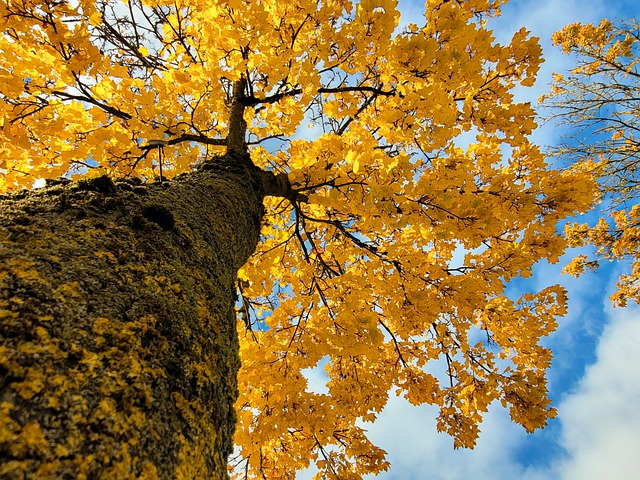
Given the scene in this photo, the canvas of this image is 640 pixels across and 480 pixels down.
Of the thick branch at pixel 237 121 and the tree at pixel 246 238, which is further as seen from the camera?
the thick branch at pixel 237 121

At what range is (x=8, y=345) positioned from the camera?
1.82 feet

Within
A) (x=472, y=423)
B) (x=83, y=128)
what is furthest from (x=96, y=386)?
(x=472, y=423)

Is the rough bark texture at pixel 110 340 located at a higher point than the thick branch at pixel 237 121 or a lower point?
lower

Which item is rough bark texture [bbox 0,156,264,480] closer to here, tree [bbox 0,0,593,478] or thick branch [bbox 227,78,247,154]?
tree [bbox 0,0,593,478]

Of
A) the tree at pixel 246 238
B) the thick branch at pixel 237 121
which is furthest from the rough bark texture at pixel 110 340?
the thick branch at pixel 237 121

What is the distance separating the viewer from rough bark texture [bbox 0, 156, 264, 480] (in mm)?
515

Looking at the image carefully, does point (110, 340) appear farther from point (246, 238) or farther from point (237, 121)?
point (237, 121)

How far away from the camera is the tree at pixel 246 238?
681mm

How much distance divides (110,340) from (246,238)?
4.65 ft

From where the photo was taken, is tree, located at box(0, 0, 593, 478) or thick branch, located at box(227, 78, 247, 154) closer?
tree, located at box(0, 0, 593, 478)

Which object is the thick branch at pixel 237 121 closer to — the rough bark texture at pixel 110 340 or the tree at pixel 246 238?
the tree at pixel 246 238

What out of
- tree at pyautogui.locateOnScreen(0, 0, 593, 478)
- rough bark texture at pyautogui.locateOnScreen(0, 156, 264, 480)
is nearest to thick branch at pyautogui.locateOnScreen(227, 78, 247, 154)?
tree at pyautogui.locateOnScreen(0, 0, 593, 478)

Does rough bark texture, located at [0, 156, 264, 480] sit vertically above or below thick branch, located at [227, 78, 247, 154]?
below

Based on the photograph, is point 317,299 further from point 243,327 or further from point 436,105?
point 436,105
